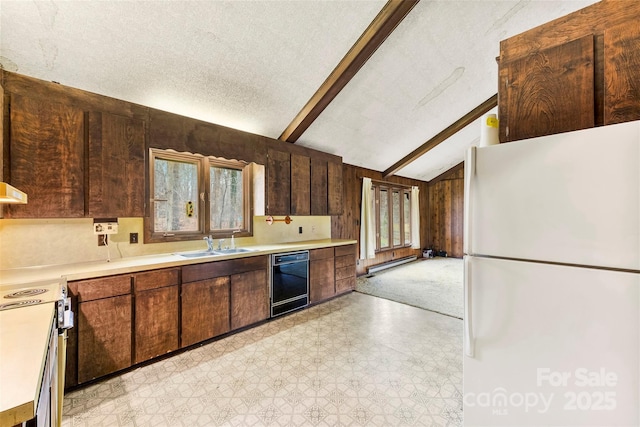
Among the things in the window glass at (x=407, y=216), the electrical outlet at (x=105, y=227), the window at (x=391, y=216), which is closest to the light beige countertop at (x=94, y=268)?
the electrical outlet at (x=105, y=227)

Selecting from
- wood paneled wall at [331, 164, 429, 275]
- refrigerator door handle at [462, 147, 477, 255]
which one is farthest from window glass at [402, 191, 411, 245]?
refrigerator door handle at [462, 147, 477, 255]

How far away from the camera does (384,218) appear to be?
6.32 meters

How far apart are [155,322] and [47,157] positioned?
59.3 inches

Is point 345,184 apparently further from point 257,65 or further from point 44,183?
point 44,183

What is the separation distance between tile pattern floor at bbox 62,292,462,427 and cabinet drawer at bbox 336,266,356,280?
113cm

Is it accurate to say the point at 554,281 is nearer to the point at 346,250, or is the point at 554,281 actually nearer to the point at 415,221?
the point at 346,250

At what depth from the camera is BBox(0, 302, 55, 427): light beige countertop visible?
613mm

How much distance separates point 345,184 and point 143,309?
3.79 m

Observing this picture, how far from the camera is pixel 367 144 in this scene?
4488 millimetres

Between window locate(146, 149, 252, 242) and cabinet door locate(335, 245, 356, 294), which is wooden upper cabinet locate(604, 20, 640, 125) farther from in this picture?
window locate(146, 149, 252, 242)

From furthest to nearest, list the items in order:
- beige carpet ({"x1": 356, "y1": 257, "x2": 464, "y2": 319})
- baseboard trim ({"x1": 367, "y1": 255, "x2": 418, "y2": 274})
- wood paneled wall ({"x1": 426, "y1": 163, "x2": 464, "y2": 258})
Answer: wood paneled wall ({"x1": 426, "y1": 163, "x2": 464, "y2": 258}) < baseboard trim ({"x1": 367, "y1": 255, "x2": 418, "y2": 274}) < beige carpet ({"x1": 356, "y1": 257, "x2": 464, "y2": 319})

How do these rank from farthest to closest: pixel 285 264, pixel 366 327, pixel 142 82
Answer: pixel 285 264 < pixel 366 327 < pixel 142 82

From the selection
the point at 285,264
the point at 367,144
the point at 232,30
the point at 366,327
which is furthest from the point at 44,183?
the point at 367,144

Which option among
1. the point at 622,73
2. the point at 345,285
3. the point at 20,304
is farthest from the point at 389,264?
the point at 20,304
